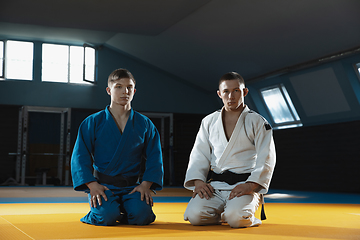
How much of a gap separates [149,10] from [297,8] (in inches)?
100.0

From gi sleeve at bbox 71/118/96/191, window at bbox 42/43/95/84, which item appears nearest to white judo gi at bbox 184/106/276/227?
gi sleeve at bbox 71/118/96/191

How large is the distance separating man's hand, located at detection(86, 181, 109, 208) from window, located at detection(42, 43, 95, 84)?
26.6ft

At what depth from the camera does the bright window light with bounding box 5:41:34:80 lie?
9.90 meters

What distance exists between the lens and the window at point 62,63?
10.2 m

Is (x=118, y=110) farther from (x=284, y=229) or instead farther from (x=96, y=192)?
(x=284, y=229)

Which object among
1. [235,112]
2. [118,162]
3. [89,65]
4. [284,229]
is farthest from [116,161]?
[89,65]

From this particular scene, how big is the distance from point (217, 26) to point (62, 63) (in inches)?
181

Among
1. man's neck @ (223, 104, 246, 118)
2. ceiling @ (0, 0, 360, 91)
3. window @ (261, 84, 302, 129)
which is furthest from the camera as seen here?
window @ (261, 84, 302, 129)

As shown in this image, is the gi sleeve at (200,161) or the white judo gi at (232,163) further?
the gi sleeve at (200,161)

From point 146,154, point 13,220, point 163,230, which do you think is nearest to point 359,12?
point 146,154

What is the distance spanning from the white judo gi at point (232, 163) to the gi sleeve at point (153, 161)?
0.20 meters

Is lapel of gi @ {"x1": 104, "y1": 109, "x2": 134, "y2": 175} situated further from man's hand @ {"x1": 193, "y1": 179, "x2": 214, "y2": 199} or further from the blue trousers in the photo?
man's hand @ {"x1": 193, "y1": 179, "x2": 214, "y2": 199}

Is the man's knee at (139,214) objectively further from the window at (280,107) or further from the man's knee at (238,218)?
the window at (280,107)

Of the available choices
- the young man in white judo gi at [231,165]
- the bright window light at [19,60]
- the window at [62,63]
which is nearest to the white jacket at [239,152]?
the young man in white judo gi at [231,165]
